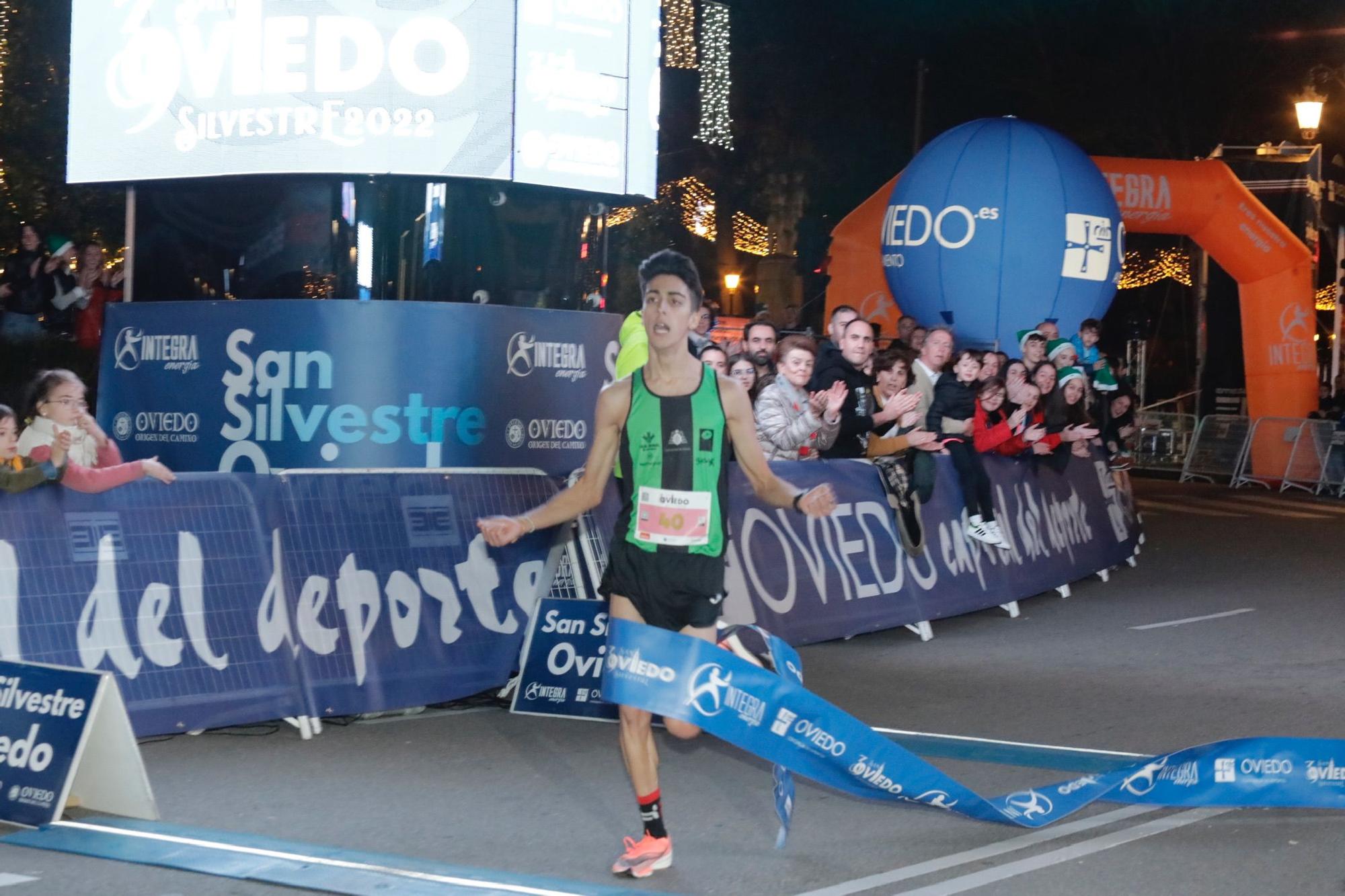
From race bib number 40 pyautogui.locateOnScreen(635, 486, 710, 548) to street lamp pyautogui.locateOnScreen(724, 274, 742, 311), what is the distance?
116 ft

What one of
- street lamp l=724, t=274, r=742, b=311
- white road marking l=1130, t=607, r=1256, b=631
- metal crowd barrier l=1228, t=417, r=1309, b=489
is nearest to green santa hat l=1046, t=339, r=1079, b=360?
white road marking l=1130, t=607, r=1256, b=631

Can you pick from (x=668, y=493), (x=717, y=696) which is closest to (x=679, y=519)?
(x=668, y=493)

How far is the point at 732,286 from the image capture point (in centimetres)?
4178

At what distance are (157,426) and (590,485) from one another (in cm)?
634

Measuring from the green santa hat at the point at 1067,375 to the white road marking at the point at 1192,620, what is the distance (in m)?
2.95

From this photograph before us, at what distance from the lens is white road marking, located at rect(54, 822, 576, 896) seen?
5656 millimetres

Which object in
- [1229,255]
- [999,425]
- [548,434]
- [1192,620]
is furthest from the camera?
[1229,255]

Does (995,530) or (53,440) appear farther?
(995,530)

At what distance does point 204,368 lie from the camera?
11508 millimetres

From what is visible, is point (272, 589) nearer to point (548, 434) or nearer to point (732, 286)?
point (548, 434)

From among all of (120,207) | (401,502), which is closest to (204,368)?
(401,502)

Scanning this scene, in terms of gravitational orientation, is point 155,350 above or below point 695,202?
below

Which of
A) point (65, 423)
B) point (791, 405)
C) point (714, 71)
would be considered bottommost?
point (65, 423)

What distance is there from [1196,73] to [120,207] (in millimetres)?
28330
